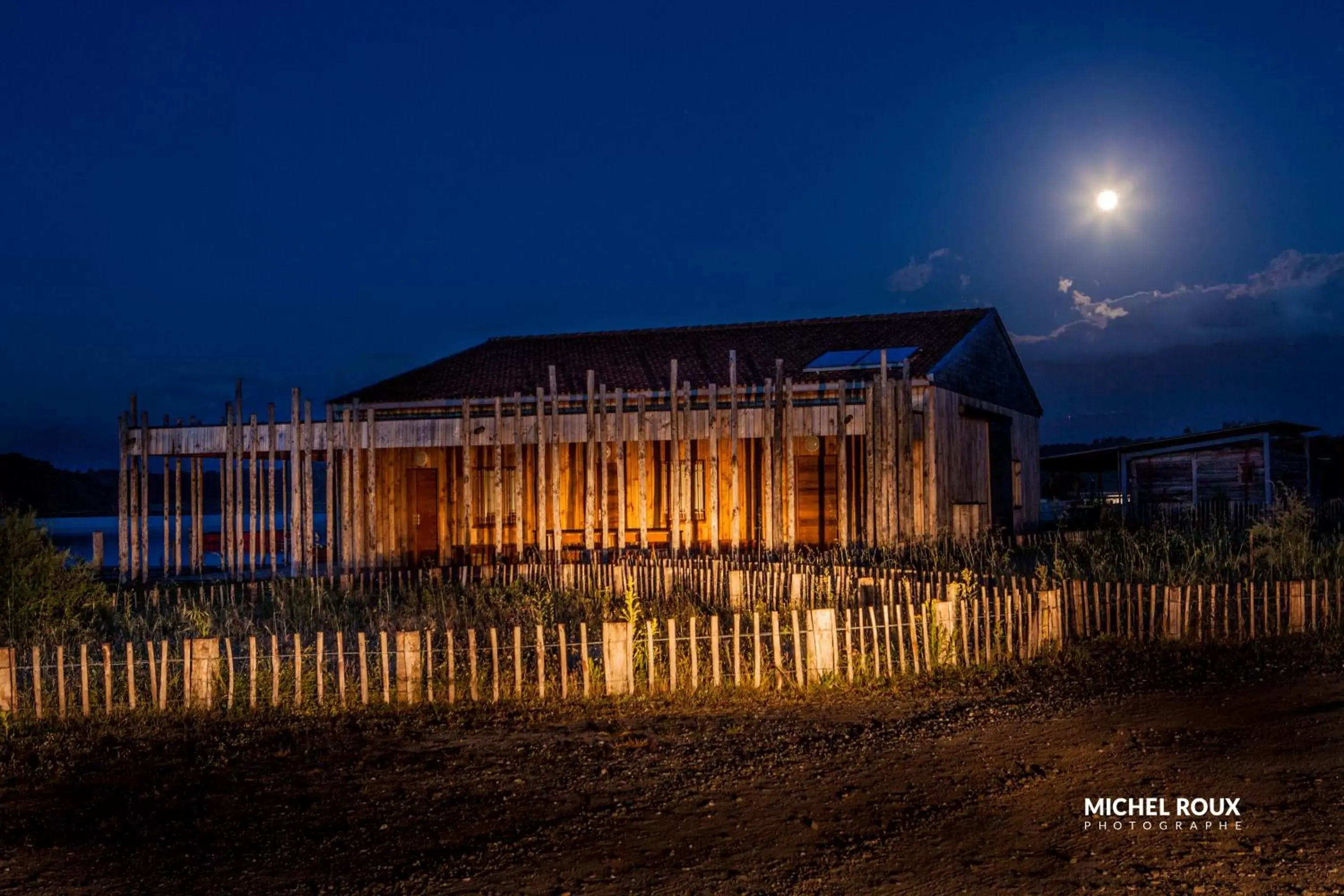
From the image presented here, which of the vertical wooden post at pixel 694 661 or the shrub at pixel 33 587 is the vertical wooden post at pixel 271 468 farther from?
the vertical wooden post at pixel 694 661

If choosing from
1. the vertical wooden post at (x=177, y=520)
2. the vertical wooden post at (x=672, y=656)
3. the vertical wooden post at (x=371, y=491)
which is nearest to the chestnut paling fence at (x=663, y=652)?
the vertical wooden post at (x=672, y=656)

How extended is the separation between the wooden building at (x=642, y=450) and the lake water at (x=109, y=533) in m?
1.30

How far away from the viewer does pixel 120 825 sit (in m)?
5.45

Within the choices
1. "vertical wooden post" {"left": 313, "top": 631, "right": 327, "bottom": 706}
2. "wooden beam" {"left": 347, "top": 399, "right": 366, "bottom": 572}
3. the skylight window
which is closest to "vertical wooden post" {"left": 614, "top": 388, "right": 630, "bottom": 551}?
"wooden beam" {"left": 347, "top": 399, "right": 366, "bottom": 572}

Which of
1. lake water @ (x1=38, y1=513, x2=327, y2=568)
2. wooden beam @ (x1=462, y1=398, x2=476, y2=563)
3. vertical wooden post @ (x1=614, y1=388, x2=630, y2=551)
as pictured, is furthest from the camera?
lake water @ (x1=38, y1=513, x2=327, y2=568)

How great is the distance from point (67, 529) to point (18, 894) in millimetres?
61543

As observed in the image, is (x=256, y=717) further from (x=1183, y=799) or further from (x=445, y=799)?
(x=1183, y=799)

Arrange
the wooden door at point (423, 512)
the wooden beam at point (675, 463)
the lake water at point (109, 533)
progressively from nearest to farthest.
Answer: the wooden beam at point (675, 463) < the wooden door at point (423, 512) < the lake water at point (109, 533)

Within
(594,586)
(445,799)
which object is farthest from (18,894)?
(594,586)

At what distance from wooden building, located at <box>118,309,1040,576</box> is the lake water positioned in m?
1.30

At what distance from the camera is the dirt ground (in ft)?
15.1

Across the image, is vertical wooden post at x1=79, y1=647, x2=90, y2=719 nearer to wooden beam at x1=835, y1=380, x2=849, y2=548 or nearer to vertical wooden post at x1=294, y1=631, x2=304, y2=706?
vertical wooden post at x1=294, y1=631, x2=304, y2=706

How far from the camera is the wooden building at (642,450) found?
57.9 feet

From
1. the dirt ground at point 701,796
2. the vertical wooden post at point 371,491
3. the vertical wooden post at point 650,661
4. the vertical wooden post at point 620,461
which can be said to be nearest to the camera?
the dirt ground at point 701,796
